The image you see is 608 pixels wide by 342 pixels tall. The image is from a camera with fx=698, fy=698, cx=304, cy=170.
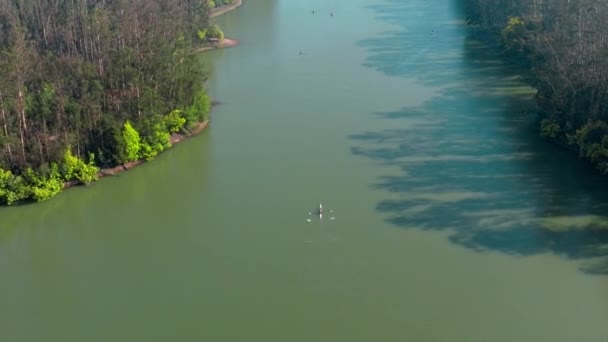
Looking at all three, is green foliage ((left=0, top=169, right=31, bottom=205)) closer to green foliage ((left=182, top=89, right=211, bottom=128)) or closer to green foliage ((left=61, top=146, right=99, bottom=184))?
green foliage ((left=61, top=146, right=99, bottom=184))

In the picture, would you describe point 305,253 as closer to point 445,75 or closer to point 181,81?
point 181,81

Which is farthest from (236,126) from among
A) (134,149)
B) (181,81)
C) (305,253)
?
(305,253)

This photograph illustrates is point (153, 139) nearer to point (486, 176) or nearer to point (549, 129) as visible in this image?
point (486, 176)

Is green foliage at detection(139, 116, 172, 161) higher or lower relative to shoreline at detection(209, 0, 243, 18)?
lower

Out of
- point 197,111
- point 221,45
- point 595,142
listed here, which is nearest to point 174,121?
point 197,111

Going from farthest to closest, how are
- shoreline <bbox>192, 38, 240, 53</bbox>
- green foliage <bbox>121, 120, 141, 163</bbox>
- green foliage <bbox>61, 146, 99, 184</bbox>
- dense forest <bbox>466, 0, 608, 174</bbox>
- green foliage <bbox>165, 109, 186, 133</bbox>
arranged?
shoreline <bbox>192, 38, 240, 53</bbox> < green foliage <bbox>165, 109, 186, 133</bbox> < green foliage <bbox>121, 120, 141, 163</bbox> < dense forest <bbox>466, 0, 608, 174</bbox> < green foliage <bbox>61, 146, 99, 184</bbox>

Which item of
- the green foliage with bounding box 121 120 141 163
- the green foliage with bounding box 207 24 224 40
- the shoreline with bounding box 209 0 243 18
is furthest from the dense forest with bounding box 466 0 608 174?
the shoreline with bounding box 209 0 243 18
